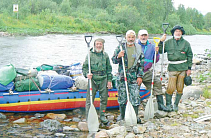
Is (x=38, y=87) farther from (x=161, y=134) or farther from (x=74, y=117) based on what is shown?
(x=161, y=134)

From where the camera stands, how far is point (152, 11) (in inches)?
2625

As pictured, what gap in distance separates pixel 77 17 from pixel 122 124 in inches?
1667

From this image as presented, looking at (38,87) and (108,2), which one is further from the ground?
(108,2)

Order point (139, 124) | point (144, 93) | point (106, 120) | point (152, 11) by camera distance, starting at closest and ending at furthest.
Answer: point (139, 124) < point (106, 120) < point (144, 93) < point (152, 11)

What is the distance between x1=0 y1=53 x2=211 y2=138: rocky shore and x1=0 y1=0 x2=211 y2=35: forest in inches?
960

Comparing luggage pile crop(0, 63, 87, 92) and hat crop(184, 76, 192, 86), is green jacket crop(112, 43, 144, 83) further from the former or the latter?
luggage pile crop(0, 63, 87, 92)

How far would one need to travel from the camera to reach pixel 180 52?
5.73 metres

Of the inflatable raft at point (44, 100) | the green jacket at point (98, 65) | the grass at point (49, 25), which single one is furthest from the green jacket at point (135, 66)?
the grass at point (49, 25)

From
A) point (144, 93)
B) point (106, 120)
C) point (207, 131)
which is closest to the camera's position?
point (207, 131)

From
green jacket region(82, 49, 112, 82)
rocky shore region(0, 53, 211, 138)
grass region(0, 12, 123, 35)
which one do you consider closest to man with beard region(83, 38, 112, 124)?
green jacket region(82, 49, 112, 82)

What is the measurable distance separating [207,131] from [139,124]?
133cm

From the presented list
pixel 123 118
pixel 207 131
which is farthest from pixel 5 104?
pixel 207 131

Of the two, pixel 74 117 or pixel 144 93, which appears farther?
pixel 144 93

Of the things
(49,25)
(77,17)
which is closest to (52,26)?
(49,25)
